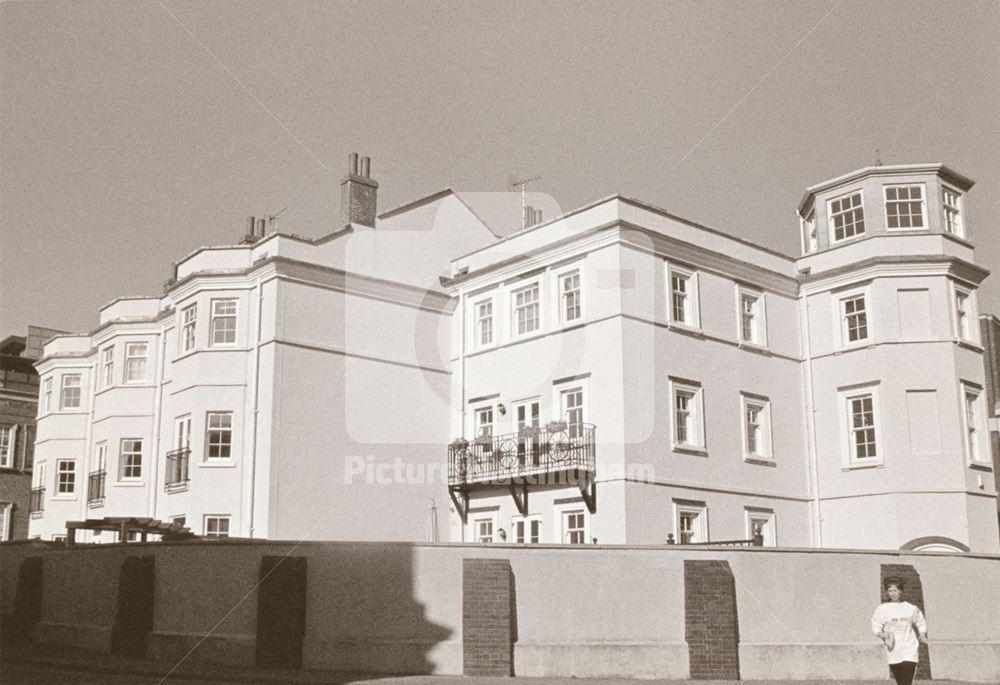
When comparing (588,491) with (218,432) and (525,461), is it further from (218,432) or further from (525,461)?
(218,432)

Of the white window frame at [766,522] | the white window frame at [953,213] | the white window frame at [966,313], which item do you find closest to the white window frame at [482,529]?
the white window frame at [766,522]

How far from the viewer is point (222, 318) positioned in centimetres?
3178

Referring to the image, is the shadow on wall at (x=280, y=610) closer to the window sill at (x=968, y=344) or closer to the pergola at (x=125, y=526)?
the pergola at (x=125, y=526)

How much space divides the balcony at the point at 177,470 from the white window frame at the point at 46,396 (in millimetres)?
13115

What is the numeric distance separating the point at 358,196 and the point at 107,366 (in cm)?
1184

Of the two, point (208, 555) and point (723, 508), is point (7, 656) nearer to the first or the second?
point (208, 555)

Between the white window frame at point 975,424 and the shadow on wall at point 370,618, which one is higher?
the white window frame at point 975,424

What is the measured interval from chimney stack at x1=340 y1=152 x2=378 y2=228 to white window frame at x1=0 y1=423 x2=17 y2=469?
24742 mm

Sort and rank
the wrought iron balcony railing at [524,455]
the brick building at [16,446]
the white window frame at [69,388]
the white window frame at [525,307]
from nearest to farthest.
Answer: the wrought iron balcony railing at [524,455] → the white window frame at [525,307] → the white window frame at [69,388] → the brick building at [16,446]

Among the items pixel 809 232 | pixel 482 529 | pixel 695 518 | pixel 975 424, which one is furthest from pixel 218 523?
pixel 975 424

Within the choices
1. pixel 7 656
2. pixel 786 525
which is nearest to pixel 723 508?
pixel 786 525

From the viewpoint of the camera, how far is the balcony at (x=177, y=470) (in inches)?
1234

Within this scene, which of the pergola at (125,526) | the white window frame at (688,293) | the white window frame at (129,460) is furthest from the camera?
the white window frame at (129,460)

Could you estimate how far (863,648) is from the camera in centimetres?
1914
